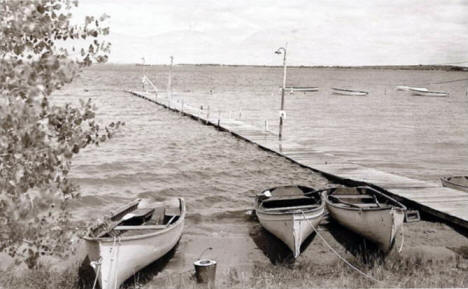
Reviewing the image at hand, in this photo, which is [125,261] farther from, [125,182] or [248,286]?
[125,182]

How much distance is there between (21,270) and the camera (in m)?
10.6

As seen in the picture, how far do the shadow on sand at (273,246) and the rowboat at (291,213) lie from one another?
1.33 ft

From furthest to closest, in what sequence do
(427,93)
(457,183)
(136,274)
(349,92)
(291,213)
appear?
1. (349,92)
2. (427,93)
3. (457,183)
4. (291,213)
5. (136,274)

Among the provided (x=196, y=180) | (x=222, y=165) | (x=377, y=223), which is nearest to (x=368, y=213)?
(x=377, y=223)

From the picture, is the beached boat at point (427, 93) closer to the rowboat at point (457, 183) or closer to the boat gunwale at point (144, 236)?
the rowboat at point (457, 183)

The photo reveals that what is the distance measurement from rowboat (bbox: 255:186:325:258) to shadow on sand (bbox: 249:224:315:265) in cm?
41

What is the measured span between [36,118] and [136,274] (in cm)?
695

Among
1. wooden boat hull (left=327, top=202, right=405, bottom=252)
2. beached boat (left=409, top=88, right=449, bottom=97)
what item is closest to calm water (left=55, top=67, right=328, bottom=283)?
wooden boat hull (left=327, top=202, right=405, bottom=252)

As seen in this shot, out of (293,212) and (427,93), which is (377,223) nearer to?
(293,212)

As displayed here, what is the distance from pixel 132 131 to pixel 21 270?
26.9m

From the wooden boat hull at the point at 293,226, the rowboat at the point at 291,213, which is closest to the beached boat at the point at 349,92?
the rowboat at the point at 291,213

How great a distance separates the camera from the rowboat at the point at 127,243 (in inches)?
359

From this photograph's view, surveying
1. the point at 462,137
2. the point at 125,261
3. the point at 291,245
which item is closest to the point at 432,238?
the point at 291,245

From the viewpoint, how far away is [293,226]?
11.1 m
